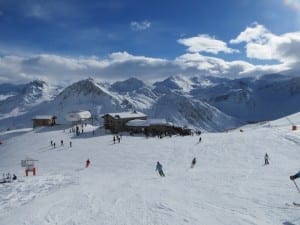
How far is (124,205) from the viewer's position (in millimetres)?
20031

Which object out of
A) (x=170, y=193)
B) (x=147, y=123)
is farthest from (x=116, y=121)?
(x=170, y=193)

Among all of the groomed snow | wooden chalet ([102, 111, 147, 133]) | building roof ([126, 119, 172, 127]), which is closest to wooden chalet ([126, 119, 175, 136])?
building roof ([126, 119, 172, 127])

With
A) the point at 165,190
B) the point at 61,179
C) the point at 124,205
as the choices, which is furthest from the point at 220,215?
the point at 61,179

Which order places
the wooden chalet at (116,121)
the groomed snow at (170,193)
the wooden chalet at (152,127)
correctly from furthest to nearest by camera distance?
the wooden chalet at (116,121) → the wooden chalet at (152,127) → the groomed snow at (170,193)

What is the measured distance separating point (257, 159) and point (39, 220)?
1165 inches

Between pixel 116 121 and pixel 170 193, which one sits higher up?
pixel 116 121

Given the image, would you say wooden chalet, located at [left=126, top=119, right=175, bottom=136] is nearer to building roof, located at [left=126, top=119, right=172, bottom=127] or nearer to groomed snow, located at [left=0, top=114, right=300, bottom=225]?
building roof, located at [left=126, top=119, right=172, bottom=127]

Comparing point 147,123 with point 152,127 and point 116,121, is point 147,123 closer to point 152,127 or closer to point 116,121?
point 152,127

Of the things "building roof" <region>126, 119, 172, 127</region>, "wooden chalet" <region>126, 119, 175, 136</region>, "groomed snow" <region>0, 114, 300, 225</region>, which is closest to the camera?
"groomed snow" <region>0, 114, 300, 225</region>

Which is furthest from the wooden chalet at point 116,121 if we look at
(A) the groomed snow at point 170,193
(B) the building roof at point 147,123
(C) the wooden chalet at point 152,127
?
(A) the groomed snow at point 170,193

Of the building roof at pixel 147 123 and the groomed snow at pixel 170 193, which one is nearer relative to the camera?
the groomed snow at pixel 170 193

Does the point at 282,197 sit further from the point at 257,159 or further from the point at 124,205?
the point at 257,159

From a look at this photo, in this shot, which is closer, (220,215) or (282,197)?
(220,215)

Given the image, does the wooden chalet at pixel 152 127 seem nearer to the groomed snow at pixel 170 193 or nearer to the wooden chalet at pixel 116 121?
the wooden chalet at pixel 116 121
